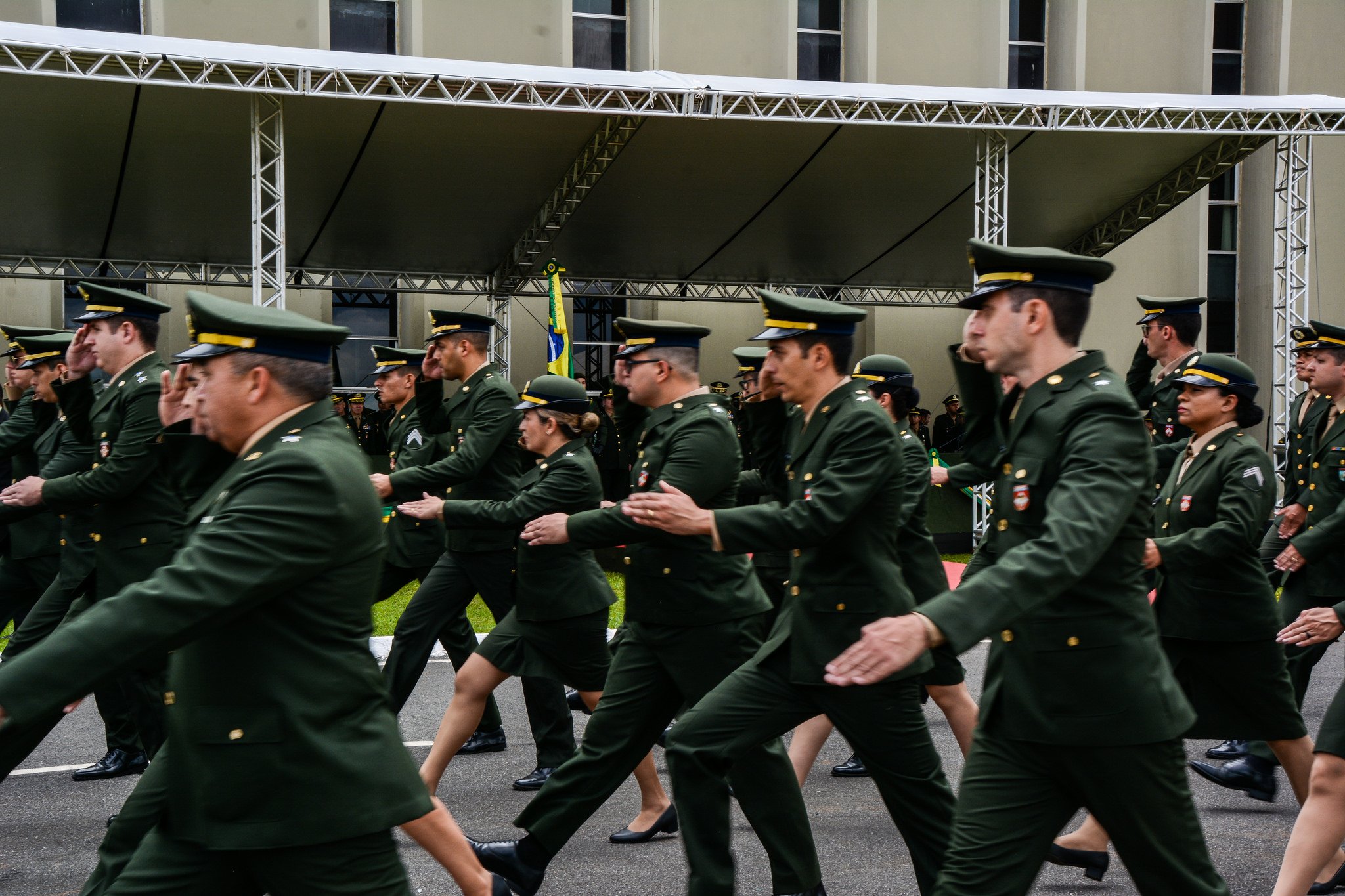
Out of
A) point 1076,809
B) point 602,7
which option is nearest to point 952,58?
point 602,7

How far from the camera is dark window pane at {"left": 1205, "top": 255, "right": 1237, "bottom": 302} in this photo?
24.6 meters

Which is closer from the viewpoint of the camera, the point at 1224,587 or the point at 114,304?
the point at 1224,587

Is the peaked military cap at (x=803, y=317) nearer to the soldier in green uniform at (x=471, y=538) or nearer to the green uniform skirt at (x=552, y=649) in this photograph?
the green uniform skirt at (x=552, y=649)

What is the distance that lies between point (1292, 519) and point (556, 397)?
3.83m

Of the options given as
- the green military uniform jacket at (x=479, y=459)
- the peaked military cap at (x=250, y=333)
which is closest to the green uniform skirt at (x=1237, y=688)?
the green military uniform jacket at (x=479, y=459)

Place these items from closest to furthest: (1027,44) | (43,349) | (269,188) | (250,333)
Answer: (250,333) → (43,349) → (269,188) → (1027,44)

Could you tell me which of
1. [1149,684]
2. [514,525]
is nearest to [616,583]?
[514,525]

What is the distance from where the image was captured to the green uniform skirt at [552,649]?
18.3ft

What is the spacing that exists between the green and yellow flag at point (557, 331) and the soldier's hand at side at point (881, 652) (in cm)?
1349

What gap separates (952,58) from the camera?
75.5ft

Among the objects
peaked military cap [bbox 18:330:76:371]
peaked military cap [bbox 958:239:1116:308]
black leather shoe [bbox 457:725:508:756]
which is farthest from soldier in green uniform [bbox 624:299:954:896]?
peaked military cap [bbox 18:330:76:371]

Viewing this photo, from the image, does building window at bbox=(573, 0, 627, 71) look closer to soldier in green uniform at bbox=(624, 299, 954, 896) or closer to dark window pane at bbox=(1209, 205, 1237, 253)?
dark window pane at bbox=(1209, 205, 1237, 253)

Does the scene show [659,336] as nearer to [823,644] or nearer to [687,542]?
[687,542]

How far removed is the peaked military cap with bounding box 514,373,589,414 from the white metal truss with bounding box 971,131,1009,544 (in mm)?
10182
